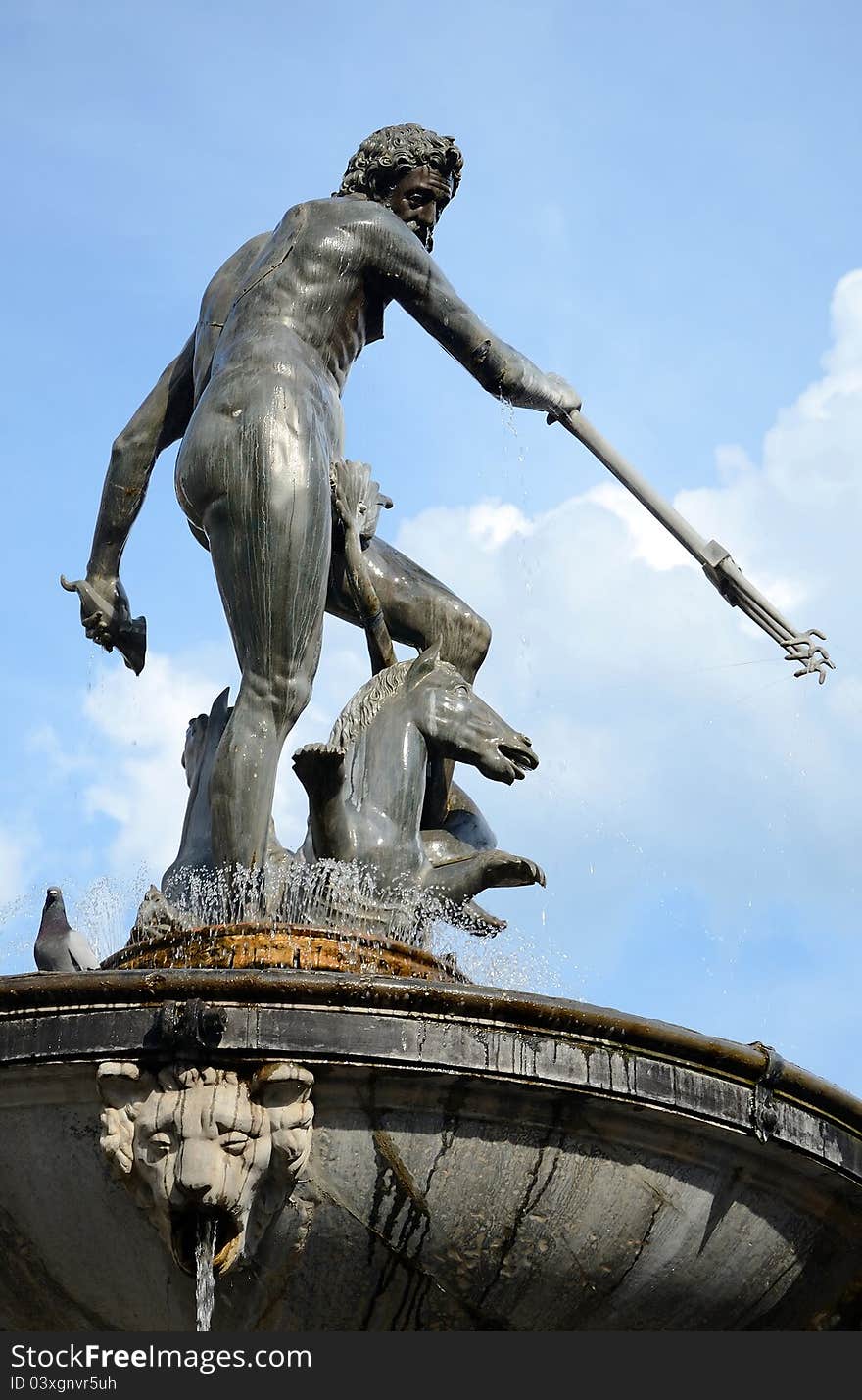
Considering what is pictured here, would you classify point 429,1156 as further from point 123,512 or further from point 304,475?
point 123,512

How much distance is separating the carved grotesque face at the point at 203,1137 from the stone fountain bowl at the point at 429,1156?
0.08 m

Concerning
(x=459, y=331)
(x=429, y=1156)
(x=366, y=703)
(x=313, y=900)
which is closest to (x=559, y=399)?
(x=459, y=331)

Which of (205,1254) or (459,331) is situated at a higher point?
(459,331)

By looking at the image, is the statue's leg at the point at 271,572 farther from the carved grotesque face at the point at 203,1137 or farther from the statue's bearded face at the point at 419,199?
the carved grotesque face at the point at 203,1137

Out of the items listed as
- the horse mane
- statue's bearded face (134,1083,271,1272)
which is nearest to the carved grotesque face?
statue's bearded face (134,1083,271,1272)

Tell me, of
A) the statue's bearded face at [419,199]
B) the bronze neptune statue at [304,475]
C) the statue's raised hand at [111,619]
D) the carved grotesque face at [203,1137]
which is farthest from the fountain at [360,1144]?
the statue's bearded face at [419,199]

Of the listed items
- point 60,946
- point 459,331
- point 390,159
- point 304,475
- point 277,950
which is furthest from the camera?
point 390,159

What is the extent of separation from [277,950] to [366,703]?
1816mm

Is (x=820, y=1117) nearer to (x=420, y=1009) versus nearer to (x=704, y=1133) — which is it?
(x=704, y=1133)

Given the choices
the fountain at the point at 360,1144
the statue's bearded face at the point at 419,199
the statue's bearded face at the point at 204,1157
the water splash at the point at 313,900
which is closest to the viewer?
the statue's bearded face at the point at 204,1157

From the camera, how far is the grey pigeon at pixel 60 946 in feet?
28.7

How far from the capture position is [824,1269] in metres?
7.60

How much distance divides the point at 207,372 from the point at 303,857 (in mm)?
2425

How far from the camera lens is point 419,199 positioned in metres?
10.3
